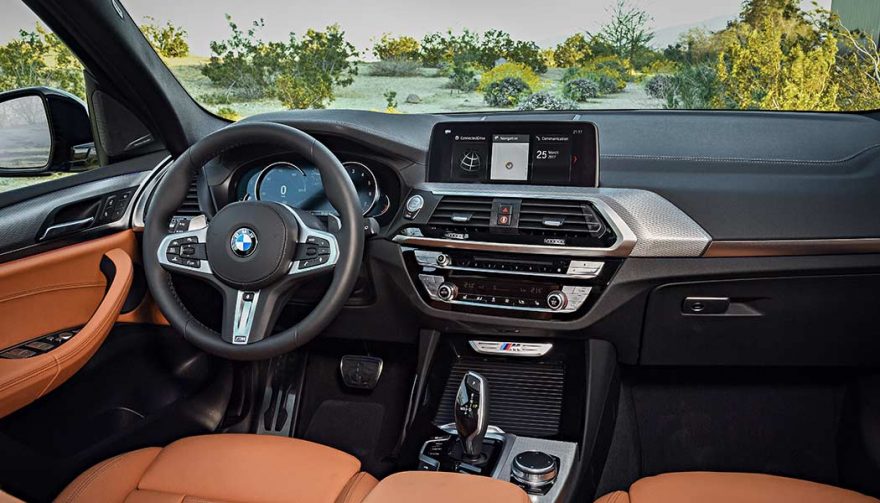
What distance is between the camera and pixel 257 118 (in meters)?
2.42

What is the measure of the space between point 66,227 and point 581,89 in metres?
1.82

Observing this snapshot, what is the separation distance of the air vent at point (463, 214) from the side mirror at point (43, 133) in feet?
3.84

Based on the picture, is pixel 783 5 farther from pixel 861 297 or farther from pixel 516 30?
pixel 861 297

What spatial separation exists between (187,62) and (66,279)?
3.23 feet

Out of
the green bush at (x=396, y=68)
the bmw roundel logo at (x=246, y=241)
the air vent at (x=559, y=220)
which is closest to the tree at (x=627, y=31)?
the green bush at (x=396, y=68)

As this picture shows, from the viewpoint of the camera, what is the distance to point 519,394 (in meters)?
2.30

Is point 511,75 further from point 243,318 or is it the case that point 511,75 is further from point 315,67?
point 243,318

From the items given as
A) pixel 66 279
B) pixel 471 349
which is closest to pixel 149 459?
pixel 66 279

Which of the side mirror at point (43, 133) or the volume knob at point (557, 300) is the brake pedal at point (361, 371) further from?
the side mirror at point (43, 133)

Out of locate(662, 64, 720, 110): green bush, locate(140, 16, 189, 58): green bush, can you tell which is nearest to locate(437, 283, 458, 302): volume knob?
locate(662, 64, 720, 110): green bush

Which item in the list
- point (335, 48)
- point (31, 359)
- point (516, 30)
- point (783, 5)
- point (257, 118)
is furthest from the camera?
point (335, 48)

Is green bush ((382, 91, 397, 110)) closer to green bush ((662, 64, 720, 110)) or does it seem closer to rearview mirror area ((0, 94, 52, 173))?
green bush ((662, 64, 720, 110))

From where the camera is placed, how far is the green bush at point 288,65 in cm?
302

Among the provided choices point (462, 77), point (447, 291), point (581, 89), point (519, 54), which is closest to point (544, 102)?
point (581, 89)
